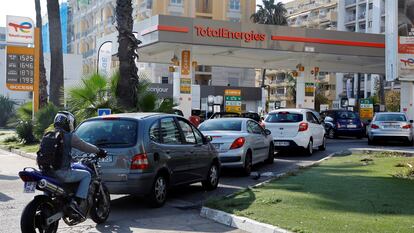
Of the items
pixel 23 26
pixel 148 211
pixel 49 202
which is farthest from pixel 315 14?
pixel 49 202

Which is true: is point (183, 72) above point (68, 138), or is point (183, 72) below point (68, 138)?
above

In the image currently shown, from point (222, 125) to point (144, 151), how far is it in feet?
18.1

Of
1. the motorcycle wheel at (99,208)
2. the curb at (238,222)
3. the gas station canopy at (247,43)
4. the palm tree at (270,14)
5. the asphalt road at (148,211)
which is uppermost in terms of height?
the palm tree at (270,14)

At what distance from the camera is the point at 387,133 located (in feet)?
75.7

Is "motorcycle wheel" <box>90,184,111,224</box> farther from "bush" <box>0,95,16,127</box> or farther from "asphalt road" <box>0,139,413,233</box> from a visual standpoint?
"bush" <box>0,95,16,127</box>

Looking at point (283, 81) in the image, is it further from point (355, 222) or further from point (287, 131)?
point (355, 222)

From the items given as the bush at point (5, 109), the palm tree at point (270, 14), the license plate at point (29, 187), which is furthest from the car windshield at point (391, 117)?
the bush at point (5, 109)

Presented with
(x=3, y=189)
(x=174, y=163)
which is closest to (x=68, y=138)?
(x=174, y=163)

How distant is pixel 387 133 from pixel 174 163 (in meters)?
15.9

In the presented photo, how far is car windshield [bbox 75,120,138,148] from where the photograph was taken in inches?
349

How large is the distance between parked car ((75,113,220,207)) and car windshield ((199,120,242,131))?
11.9 feet

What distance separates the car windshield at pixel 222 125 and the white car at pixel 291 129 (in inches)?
159

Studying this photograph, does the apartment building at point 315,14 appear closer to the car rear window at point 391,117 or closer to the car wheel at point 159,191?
the car rear window at point 391,117

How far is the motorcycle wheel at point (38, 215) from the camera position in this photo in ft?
21.0
